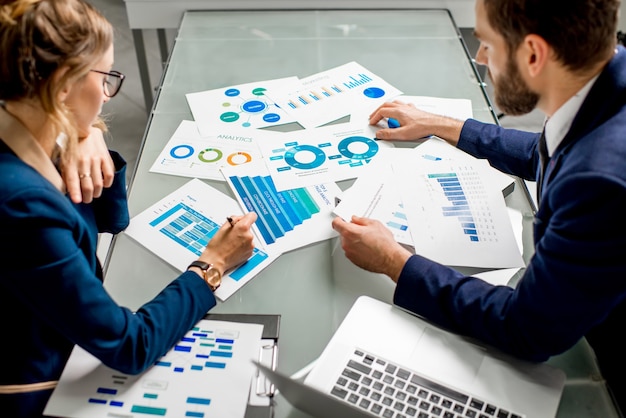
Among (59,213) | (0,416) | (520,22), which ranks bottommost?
(0,416)

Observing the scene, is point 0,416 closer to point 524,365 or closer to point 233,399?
point 233,399

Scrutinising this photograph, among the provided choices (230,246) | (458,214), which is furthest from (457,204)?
(230,246)

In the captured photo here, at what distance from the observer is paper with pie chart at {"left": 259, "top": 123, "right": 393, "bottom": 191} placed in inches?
55.5

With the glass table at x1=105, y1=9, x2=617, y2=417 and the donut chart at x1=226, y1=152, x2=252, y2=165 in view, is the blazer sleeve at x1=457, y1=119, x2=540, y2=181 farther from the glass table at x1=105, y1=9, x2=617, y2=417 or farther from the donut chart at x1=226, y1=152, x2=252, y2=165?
the donut chart at x1=226, y1=152, x2=252, y2=165

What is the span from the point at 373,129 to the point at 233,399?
852 millimetres

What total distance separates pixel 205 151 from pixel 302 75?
48 cm

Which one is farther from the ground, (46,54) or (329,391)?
(46,54)

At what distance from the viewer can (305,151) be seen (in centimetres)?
149

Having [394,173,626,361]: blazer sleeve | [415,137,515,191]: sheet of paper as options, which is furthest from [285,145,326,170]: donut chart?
[394,173,626,361]: blazer sleeve

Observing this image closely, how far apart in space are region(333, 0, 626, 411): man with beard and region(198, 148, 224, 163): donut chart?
0.43 m

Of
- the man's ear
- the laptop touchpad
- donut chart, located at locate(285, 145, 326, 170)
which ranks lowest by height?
donut chart, located at locate(285, 145, 326, 170)

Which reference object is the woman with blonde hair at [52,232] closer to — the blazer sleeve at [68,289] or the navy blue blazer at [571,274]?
the blazer sleeve at [68,289]

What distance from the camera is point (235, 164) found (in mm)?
1448

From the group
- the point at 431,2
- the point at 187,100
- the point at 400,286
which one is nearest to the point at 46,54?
the point at 400,286
